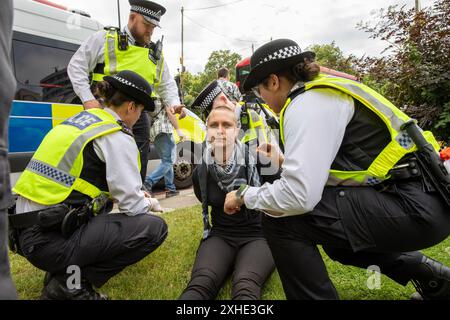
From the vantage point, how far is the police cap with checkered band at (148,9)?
310 centimetres

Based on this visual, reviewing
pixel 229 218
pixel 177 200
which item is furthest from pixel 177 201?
pixel 229 218

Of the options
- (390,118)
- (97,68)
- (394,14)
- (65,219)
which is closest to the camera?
(390,118)

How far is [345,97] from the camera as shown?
63.3 inches

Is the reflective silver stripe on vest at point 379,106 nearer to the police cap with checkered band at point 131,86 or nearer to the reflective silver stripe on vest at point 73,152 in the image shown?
the police cap with checkered band at point 131,86

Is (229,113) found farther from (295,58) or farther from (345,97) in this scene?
(345,97)

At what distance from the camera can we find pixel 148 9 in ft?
10.2

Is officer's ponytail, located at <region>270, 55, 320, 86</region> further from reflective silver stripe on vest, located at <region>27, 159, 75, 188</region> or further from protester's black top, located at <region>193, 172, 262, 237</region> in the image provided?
reflective silver stripe on vest, located at <region>27, 159, 75, 188</region>

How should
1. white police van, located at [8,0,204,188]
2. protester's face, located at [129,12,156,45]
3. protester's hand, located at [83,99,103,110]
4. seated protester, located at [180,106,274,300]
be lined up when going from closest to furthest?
1. seated protester, located at [180,106,274,300]
2. protester's hand, located at [83,99,103,110]
3. protester's face, located at [129,12,156,45]
4. white police van, located at [8,0,204,188]

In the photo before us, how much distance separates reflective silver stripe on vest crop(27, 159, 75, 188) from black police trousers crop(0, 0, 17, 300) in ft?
4.53

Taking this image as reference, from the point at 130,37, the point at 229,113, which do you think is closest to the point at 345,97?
the point at 229,113

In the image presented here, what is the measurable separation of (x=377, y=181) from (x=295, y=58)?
0.71 metres

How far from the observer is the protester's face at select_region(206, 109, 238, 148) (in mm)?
2738

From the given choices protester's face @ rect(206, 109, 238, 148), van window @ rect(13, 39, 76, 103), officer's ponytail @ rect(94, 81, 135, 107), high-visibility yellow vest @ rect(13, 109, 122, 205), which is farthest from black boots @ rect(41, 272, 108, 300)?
van window @ rect(13, 39, 76, 103)

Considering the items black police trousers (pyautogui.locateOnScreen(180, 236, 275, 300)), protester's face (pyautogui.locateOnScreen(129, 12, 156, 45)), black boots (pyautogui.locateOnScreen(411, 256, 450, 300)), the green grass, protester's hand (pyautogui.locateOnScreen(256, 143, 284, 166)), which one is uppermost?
protester's face (pyautogui.locateOnScreen(129, 12, 156, 45))
